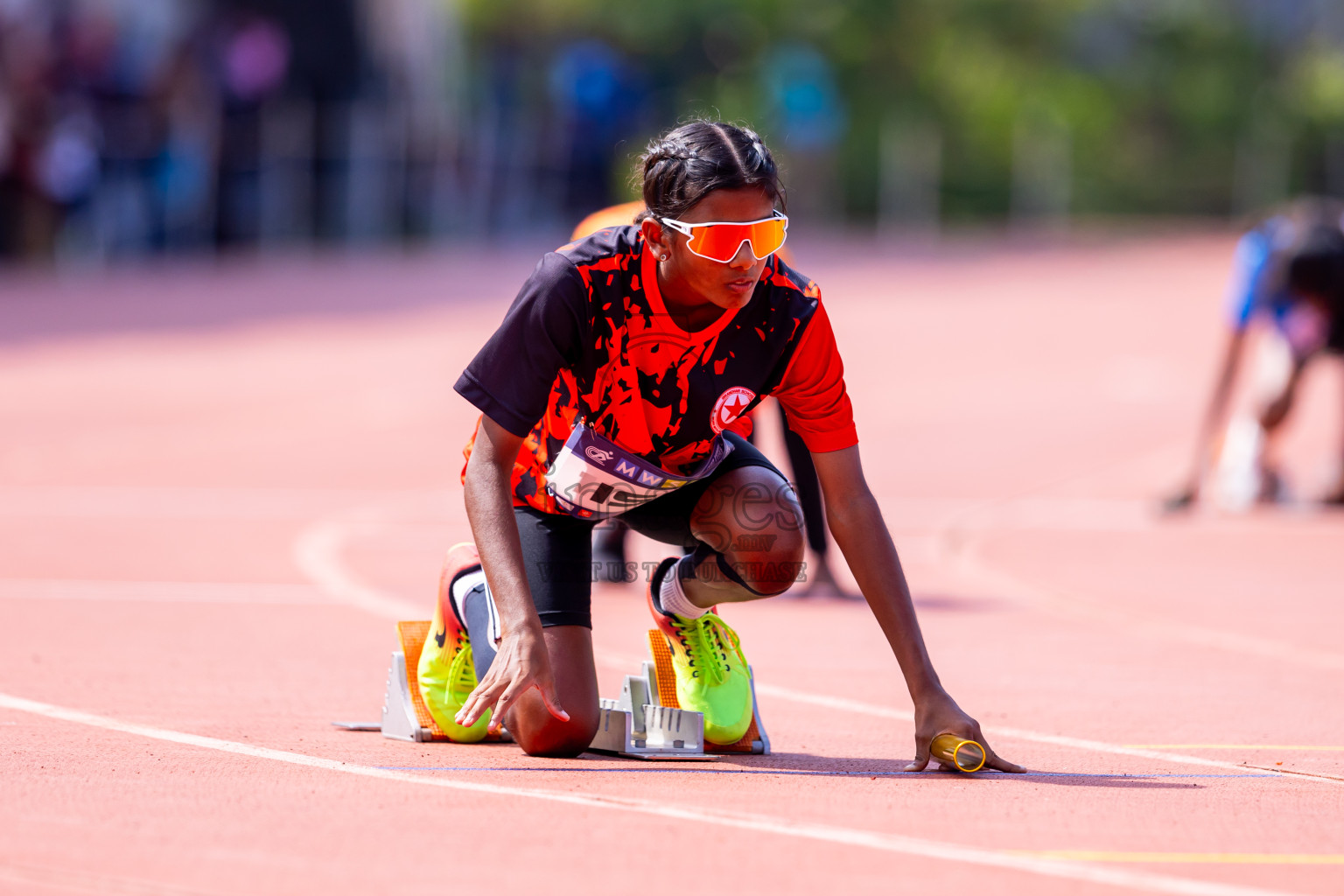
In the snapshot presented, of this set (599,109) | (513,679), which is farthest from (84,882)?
(599,109)

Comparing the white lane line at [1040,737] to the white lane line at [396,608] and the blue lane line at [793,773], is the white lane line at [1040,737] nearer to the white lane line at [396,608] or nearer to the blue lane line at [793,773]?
the white lane line at [396,608]

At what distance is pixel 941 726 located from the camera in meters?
4.64

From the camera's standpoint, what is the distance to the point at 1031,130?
3253 centimetres

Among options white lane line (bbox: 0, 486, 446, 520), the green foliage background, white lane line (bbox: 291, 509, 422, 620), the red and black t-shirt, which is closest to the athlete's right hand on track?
the red and black t-shirt

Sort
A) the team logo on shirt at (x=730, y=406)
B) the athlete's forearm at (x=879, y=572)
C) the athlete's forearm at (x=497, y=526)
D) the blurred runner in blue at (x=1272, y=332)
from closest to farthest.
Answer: the athlete's forearm at (x=497, y=526)
the athlete's forearm at (x=879, y=572)
the team logo on shirt at (x=730, y=406)
the blurred runner in blue at (x=1272, y=332)

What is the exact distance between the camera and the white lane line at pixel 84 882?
3441mm

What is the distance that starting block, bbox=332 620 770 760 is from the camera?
5.07 meters

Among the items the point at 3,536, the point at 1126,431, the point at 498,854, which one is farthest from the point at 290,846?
the point at 1126,431

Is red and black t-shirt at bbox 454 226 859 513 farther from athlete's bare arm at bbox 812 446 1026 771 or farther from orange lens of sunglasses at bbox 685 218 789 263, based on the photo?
orange lens of sunglasses at bbox 685 218 789 263

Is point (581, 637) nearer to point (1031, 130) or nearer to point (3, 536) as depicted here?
point (3, 536)

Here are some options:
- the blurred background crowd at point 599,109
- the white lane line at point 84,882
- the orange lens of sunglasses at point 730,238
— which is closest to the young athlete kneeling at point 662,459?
the orange lens of sunglasses at point 730,238

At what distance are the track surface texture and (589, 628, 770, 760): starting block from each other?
14cm

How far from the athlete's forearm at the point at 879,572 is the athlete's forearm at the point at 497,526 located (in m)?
0.84

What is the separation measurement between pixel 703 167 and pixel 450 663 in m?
1.68
